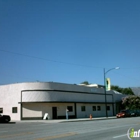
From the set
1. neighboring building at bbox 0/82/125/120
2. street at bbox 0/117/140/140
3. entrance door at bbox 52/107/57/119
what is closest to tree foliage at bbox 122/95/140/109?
neighboring building at bbox 0/82/125/120

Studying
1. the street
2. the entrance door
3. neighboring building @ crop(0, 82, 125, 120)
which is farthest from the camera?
the entrance door

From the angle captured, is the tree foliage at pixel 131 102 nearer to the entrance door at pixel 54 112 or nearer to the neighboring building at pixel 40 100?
the neighboring building at pixel 40 100

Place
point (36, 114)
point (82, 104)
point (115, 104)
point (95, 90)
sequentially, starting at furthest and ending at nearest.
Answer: point (115, 104) < point (95, 90) < point (82, 104) < point (36, 114)

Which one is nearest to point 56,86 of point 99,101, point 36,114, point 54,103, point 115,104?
point 54,103

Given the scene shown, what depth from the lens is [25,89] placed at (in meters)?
44.6

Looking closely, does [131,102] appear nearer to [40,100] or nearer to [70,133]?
[40,100]

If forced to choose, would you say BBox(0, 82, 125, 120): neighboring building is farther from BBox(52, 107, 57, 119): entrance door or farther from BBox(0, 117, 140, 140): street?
BBox(0, 117, 140, 140): street

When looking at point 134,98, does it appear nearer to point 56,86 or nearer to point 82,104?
point 82,104

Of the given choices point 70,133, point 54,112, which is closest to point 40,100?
point 54,112

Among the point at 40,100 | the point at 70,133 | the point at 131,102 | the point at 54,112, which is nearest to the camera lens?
the point at 70,133

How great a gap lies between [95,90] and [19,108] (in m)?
18.8


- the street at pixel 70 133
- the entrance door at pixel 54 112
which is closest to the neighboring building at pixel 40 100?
the entrance door at pixel 54 112

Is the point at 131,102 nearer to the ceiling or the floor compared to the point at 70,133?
nearer to the ceiling

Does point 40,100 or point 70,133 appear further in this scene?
point 40,100
